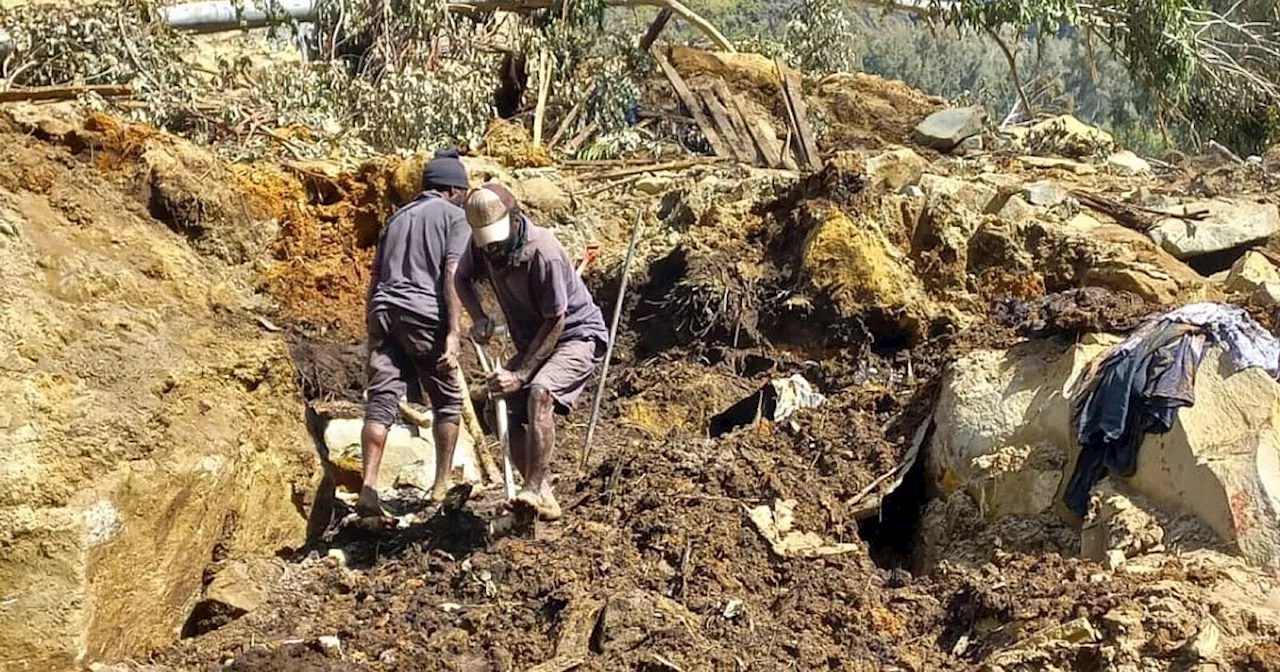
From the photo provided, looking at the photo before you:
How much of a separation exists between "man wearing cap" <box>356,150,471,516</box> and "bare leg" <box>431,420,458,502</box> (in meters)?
0.05

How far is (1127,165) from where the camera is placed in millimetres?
11305

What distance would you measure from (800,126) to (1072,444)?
5.16m

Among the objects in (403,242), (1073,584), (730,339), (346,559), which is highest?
(403,242)

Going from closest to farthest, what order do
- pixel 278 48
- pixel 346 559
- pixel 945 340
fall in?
1. pixel 346 559
2. pixel 945 340
3. pixel 278 48

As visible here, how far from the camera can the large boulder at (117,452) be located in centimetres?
452

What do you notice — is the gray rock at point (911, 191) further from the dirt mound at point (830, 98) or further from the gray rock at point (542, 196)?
the dirt mound at point (830, 98)

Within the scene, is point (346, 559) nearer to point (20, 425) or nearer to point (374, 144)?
point (20, 425)

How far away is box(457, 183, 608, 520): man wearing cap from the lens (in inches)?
220

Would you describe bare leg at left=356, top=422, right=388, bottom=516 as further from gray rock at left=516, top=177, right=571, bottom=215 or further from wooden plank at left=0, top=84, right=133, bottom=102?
wooden plank at left=0, top=84, right=133, bottom=102

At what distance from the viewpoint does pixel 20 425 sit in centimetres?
461

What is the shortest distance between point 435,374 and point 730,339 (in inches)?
124

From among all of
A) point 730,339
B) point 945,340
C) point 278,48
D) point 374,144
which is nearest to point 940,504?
point 945,340

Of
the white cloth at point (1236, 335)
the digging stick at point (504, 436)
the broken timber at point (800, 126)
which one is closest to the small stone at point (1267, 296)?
the white cloth at point (1236, 335)

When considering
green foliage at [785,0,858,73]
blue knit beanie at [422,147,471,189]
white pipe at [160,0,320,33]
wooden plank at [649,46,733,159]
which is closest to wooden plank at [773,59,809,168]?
wooden plank at [649,46,733,159]
